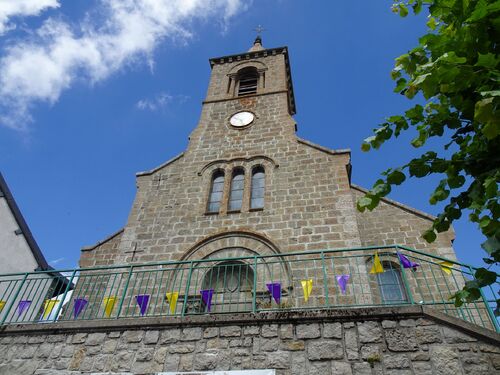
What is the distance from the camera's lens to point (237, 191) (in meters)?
11.8

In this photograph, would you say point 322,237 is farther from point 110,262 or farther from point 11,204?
point 11,204

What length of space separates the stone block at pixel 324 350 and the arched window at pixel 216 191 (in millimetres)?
6384

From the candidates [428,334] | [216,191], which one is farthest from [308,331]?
[216,191]

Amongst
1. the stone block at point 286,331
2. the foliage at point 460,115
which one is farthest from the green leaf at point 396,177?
the stone block at point 286,331

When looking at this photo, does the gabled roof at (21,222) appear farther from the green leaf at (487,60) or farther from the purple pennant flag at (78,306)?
the green leaf at (487,60)

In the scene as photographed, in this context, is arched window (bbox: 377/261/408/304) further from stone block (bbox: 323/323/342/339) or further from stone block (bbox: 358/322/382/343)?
stone block (bbox: 323/323/342/339)

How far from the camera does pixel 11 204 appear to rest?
14.1m

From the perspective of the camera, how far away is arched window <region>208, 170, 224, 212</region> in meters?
11.5

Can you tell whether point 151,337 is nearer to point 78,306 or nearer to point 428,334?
point 78,306

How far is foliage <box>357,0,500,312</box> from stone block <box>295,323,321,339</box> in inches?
82.3

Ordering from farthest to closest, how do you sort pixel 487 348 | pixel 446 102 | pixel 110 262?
pixel 110 262 < pixel 487 348 < pixel 446 102

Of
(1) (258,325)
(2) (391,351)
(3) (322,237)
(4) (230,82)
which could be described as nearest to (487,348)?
(2) (391,351)

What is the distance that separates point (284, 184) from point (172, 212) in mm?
3432

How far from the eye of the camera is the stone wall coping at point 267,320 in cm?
523
